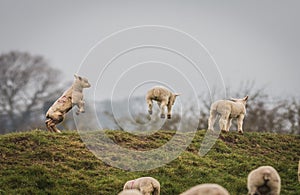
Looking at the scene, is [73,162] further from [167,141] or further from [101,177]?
[167,141]

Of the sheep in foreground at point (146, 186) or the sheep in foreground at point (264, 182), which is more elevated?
the sheep in foreground at point (264, 182)

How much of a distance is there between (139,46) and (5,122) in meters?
33.3

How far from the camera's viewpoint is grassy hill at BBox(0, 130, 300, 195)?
62.6 feet

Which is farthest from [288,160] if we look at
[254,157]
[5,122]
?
[5,122]

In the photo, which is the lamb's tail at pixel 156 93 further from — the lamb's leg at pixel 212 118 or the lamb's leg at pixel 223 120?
the lamb's leg at pixel 223 120

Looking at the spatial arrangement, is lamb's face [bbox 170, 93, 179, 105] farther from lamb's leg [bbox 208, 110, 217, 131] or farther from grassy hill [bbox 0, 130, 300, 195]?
lamb's leg [bbox 208, 110, 217, 131]

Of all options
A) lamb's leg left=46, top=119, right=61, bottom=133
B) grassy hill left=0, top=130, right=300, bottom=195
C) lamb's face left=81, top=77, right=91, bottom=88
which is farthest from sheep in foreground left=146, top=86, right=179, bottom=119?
lamb's leg left=46, top=119, right=61, bottom=133

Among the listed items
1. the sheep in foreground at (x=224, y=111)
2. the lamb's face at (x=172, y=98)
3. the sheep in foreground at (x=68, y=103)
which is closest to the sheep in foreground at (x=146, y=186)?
the sheep in foreground at (x=68, y=103)

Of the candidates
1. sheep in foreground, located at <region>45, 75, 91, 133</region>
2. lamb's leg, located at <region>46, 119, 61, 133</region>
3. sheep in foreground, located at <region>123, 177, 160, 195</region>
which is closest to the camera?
sheep in foreground, located at <region>123, 177, 160, 195</region>

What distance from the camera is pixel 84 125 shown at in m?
23.4

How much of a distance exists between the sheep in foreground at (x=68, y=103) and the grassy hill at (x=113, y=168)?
0.68 m

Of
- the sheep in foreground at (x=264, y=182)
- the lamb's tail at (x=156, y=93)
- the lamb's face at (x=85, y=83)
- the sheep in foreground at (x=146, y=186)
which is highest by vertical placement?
the lamb's tail at (x=156, y=93)

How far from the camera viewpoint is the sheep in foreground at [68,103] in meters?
23.0

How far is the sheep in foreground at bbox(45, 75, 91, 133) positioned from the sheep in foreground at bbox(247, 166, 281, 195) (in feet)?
33.2
